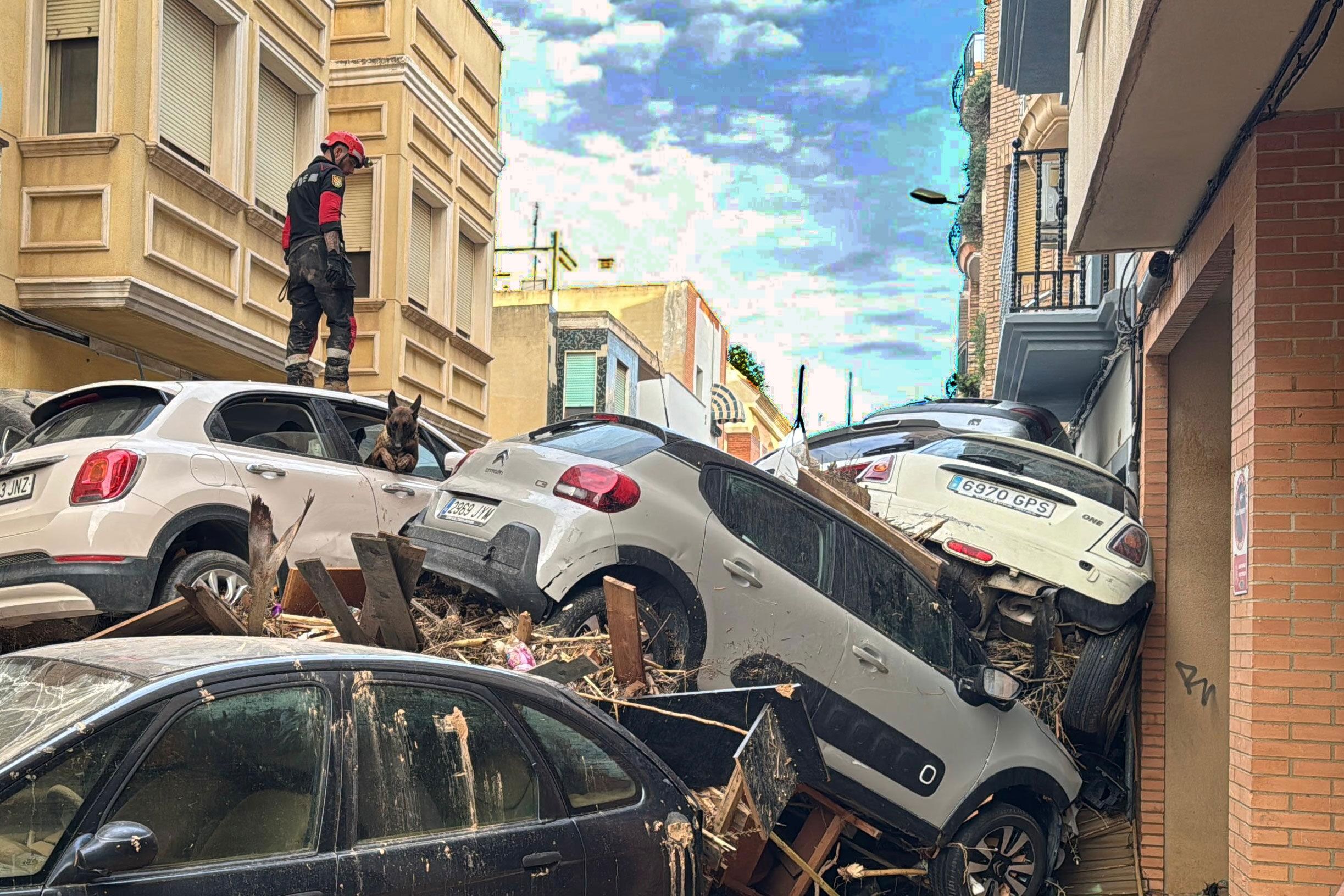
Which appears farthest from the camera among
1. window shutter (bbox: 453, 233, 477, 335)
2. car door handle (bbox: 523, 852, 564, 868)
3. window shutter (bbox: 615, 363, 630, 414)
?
window shutter (bbox: 615, 363, 630, 414)

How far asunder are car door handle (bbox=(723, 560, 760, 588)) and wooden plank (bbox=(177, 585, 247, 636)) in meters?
2.58

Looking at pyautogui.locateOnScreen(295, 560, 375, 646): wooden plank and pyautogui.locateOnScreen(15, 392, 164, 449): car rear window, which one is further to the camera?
pyautogui.locateOnScreen(15, 392, 164, 449): car rear window

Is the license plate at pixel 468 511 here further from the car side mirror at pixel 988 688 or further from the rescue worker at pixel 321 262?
the rescue worker at pixel 321 262

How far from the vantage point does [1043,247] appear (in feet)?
60.3

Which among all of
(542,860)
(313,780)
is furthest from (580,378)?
(313,780)

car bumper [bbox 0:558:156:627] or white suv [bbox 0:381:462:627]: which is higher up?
white suv [bbox 0:381:462:627]

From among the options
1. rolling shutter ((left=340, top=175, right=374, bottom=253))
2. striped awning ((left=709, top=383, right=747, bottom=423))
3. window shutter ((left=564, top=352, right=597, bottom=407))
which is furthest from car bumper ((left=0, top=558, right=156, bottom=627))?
striped awning ((left=709, top=383, right=747, bottom=423))

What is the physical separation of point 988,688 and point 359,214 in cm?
1319

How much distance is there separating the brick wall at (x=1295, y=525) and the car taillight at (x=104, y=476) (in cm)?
568

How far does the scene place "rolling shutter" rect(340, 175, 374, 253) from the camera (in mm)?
18516

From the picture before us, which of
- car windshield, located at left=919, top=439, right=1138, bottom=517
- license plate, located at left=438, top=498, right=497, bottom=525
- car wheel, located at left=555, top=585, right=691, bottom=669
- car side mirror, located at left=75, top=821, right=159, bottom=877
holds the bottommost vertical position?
car side mirror, located at left=75, top=821, right=159, bottom=877

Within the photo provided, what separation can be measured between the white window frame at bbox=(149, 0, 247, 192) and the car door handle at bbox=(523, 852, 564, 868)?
36.5 feet

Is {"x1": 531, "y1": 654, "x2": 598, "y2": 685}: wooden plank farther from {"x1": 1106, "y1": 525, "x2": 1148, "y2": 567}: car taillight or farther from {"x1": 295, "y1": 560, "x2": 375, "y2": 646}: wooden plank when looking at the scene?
{"x1": 1106, "y1": 525, "x2": 1148, "y2": 567}: car taillight

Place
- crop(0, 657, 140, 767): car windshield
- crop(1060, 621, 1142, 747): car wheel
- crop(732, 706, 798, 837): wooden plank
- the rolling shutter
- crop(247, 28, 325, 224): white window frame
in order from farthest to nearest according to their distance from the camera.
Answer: the rolling shutter < crop(247, 28, 325, 224): white window frame < crop(1060, 621, 1142, 747): car wheel < crop(732, 706, 798, 837): wooden plank < crop(0, 657, 140, 767): car windshield
